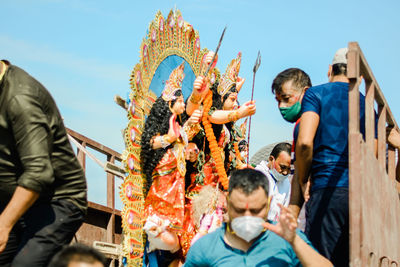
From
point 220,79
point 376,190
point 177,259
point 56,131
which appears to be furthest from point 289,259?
point 220,79

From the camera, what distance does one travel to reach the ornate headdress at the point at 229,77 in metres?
8.48

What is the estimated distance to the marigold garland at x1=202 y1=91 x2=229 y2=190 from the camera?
7504 mm

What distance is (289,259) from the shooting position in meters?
3.55

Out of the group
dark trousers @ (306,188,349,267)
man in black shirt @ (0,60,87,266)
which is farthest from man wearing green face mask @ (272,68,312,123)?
man in black shirt @ (0,60,87,266)

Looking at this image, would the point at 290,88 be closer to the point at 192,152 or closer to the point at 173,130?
the point at 173,130

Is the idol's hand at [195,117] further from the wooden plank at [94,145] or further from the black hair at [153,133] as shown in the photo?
the wooden plank at [94,145]

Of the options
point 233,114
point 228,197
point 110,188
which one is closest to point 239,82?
point 233,114

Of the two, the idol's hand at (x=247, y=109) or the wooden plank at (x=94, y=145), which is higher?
the idol's hand at (x=247, y=109)

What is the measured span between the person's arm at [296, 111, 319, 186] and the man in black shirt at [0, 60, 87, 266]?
127 centimetres

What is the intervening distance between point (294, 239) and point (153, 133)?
412cm

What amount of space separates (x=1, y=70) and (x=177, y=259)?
4.03 metres

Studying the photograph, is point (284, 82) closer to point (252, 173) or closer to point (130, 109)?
point (252, 173)

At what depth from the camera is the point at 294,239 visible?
11.0 feet

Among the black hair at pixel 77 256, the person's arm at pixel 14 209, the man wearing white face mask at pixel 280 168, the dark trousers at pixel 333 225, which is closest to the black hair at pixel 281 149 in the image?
the man wearing white face mask at pixel 280 168
